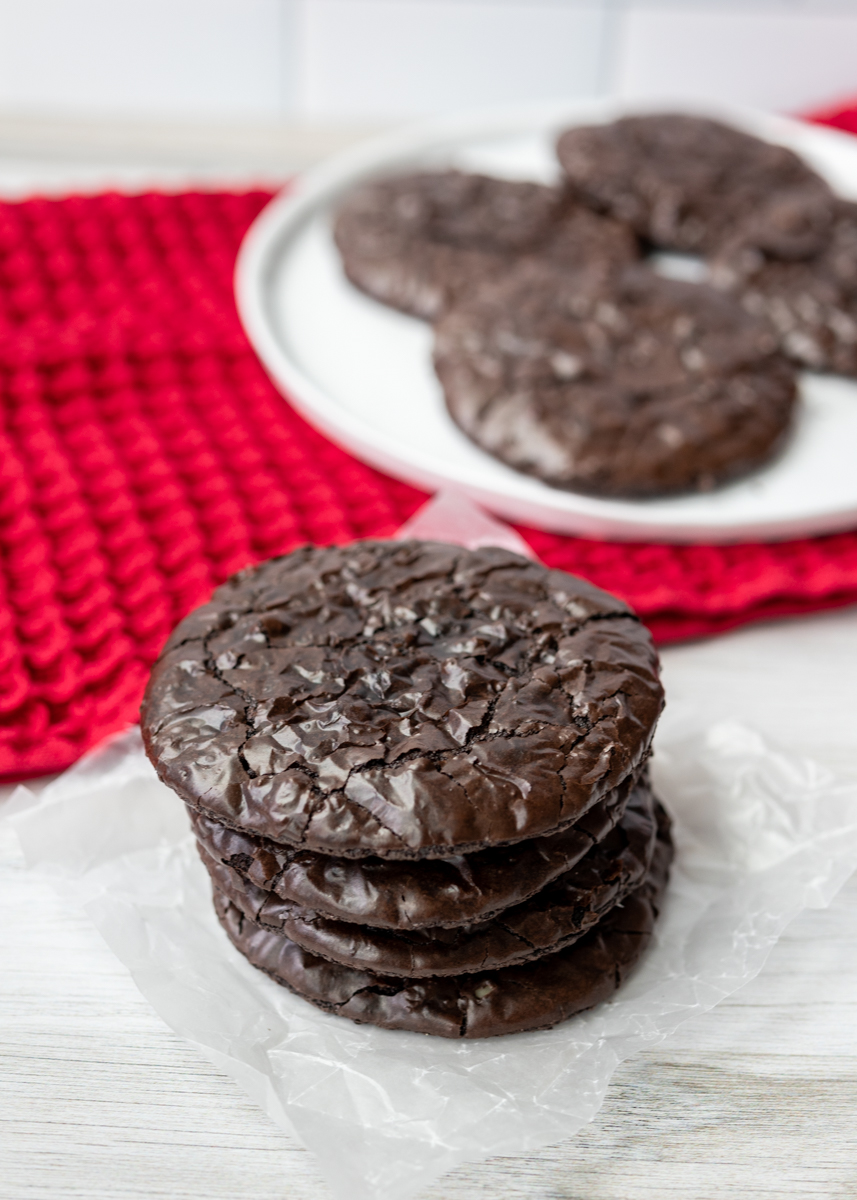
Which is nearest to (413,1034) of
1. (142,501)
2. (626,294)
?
(142,501)

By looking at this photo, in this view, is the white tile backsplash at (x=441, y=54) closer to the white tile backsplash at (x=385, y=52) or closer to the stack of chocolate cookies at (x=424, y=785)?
the white tile backsplash at (x=385, y=52)

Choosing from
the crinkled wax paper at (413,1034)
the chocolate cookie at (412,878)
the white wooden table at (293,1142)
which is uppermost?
the chocolate cookie at (412,878)

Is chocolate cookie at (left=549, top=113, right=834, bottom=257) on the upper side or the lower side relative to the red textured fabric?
upper

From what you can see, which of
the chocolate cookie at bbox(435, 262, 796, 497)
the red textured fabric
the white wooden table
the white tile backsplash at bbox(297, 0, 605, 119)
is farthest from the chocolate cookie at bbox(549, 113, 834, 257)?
the white wooden table

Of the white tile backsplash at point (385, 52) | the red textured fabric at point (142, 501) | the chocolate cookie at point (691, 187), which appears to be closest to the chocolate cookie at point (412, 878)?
the red textured fabric at point (142, 501)

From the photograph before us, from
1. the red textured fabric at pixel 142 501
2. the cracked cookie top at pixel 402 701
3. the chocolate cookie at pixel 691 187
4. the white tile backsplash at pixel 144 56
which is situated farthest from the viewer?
the white tile backsplash at pixel 144 56

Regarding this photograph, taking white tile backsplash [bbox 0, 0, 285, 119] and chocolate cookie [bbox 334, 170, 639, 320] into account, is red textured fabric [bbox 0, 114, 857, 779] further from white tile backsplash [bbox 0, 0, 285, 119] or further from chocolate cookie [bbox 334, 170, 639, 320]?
white tile backsplash [bbox 0, 0, 285, 119]
